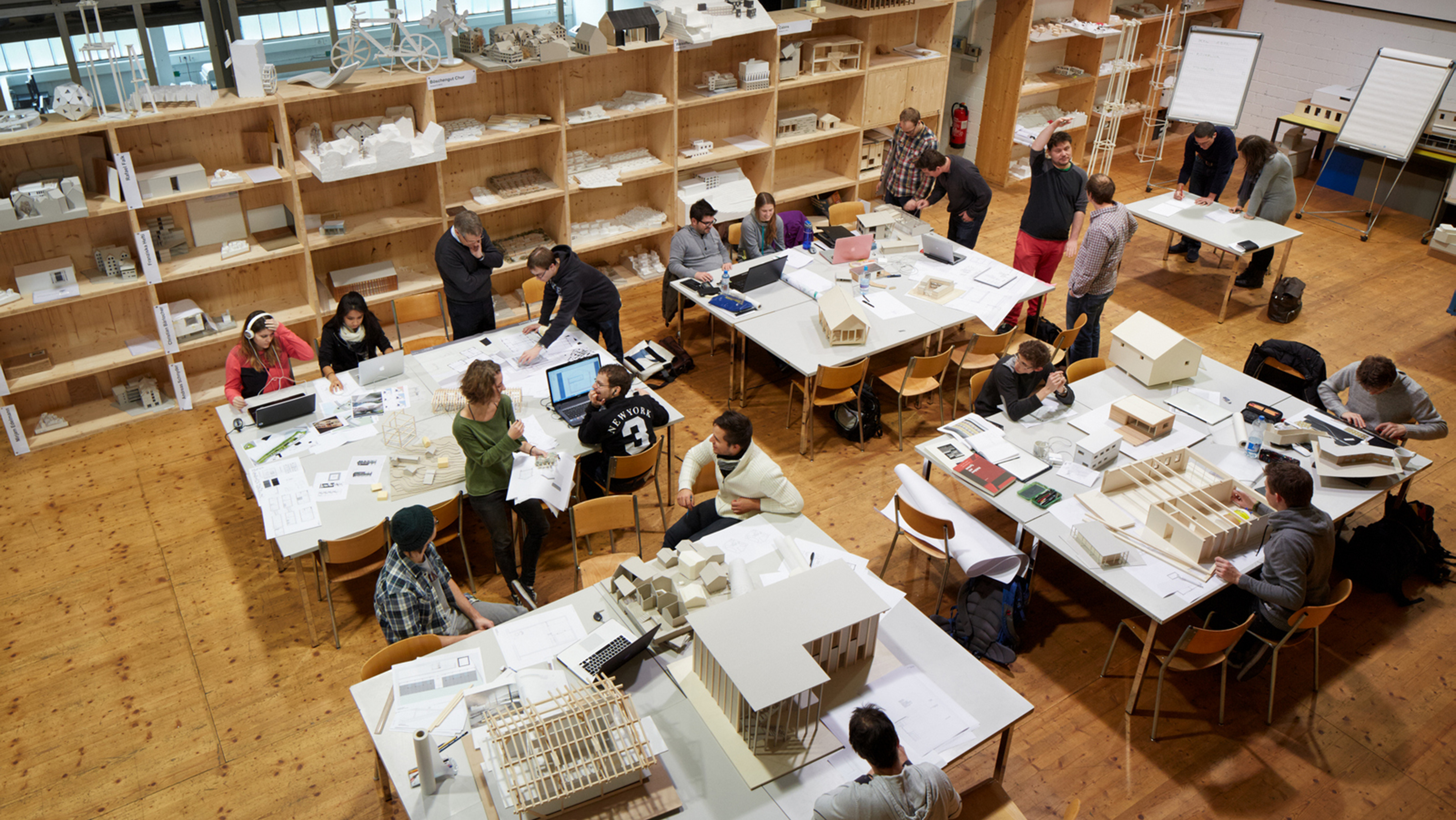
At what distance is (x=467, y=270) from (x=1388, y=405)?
6.35 meters

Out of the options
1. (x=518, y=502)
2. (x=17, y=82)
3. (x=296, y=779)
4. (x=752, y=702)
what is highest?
(x=17, y=82)

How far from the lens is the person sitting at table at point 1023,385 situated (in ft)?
20.3

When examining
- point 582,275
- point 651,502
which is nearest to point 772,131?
point 582,275

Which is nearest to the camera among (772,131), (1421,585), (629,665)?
(629,665)

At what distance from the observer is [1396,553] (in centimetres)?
599

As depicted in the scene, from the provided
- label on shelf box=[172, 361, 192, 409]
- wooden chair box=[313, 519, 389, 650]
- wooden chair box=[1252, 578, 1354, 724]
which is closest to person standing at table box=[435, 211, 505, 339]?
label on shelf box=[172, 361, 192, 409]

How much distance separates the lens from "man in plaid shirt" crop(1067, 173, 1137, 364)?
7547mm

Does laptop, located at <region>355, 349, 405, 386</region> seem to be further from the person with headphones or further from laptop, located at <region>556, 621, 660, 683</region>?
laptop, located at <region>556, 621, 660, 683</region>

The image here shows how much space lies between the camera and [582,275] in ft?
23.9

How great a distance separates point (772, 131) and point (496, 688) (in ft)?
23.5

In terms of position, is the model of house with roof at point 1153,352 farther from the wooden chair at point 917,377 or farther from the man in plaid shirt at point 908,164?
the man in plaid shirt at point 908,164

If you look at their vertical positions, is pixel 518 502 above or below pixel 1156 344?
below

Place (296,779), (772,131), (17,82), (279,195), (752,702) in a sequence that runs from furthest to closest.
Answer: (772,131)
(279,195)
(17,82)
(296,779)
(752,702)

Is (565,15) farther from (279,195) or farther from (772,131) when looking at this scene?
(279,195)
